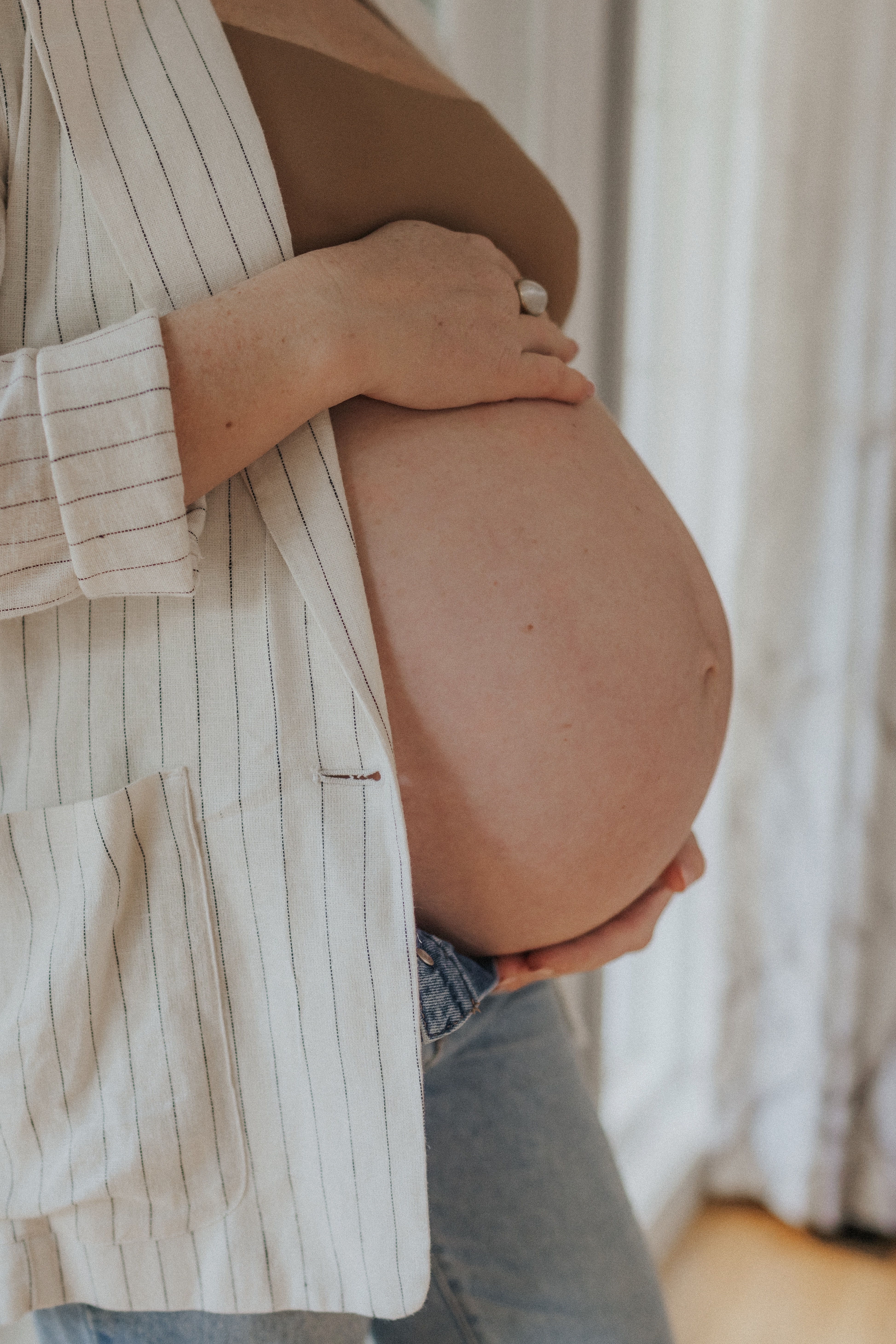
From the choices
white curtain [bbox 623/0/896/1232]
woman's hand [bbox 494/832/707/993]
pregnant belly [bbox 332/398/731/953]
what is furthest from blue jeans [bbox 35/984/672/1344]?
white curtain [bbox 623/0/896/1232]

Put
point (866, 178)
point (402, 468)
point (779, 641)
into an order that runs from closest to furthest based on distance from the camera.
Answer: point (402, 468) → point (866, 178) → point (779, 641)

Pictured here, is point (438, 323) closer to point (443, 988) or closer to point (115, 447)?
point (115, 447)

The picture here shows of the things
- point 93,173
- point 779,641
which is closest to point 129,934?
point 93,173

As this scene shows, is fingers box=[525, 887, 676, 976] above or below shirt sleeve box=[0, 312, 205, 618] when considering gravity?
below

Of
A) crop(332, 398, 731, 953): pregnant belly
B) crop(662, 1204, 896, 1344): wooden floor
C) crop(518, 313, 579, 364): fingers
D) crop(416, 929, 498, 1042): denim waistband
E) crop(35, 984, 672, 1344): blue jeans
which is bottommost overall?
crop(662, 1204, 896, 1344): wooden floor

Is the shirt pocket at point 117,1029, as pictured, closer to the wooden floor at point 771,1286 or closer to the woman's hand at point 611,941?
the woman's hand at point 611,941

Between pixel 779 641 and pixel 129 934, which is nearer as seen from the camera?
pixel 129 934

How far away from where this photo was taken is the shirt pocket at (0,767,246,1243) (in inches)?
22.7

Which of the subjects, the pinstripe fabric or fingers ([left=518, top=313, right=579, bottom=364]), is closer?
the pinstripe fabric

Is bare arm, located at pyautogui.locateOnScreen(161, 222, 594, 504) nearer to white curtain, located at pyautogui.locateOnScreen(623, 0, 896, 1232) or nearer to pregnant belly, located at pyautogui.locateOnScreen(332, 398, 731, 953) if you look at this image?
pregnant belly, located at pyautogui.locateOnScreen(332, 398, 731, 953)

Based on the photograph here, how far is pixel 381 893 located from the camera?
59 cm

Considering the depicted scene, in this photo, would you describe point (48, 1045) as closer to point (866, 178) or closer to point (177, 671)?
point (177, 671)

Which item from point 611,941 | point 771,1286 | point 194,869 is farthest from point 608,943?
point 771,1286

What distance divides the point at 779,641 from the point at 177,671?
1377 millimetres
